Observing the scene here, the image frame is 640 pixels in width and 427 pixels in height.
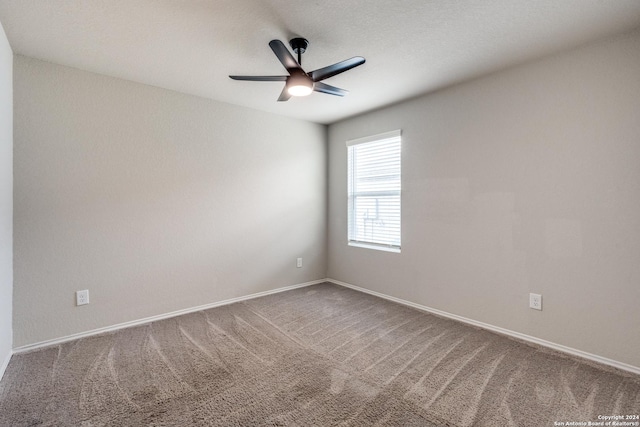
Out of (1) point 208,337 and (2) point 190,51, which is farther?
(1) point 208,337

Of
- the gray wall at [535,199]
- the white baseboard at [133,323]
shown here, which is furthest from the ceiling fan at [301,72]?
the white baseboard at [133,323]

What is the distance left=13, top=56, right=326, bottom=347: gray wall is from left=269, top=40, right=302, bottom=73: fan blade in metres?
1.75

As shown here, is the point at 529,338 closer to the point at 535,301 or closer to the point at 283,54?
the point at 535,301

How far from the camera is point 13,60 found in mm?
2461

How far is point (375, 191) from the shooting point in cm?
406

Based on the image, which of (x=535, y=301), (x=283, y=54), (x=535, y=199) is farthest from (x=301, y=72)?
(x=535, y=301)

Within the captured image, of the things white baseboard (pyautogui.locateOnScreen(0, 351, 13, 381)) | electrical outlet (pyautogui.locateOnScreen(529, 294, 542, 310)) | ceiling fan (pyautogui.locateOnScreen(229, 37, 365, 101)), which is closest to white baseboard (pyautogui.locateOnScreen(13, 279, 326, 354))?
white baseboard (pyautogui.locateOnScreen(0, 351, 13, 381))

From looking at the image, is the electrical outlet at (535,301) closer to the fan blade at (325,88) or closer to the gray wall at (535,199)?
the gray wall at (535,199)

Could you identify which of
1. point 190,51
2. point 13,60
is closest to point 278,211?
point 190,51

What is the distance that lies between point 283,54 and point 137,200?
2136mm

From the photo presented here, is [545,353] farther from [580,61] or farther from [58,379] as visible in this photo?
[58,379]

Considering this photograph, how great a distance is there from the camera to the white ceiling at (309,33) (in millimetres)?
1916

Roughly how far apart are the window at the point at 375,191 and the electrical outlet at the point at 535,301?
1458mm

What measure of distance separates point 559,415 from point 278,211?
10.9 ft
